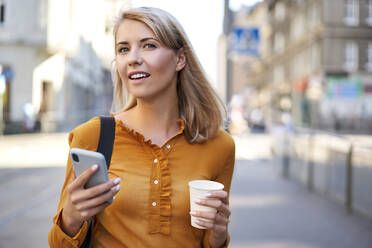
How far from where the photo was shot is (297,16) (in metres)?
39.6

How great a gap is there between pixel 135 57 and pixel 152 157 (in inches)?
19.1

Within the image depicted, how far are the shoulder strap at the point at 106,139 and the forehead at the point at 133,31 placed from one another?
1.37 feet

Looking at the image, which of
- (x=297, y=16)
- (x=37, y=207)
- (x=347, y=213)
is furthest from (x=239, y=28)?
(x=297, y=16)

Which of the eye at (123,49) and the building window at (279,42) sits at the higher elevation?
the building window at (279,42)

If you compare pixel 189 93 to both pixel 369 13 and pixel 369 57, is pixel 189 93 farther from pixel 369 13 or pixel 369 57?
pixel 369 13

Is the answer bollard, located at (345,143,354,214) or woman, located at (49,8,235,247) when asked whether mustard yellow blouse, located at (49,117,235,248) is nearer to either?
woman, located at (49,8,235,247)

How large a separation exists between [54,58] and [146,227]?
966 inches

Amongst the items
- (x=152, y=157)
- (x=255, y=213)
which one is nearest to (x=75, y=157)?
(x=152, y=157)

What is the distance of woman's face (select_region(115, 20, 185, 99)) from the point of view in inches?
73.3

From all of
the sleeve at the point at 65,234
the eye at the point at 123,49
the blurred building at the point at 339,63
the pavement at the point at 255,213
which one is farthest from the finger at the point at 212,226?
the blurred building at the point at 339,63

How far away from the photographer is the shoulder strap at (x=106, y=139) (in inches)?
71.8

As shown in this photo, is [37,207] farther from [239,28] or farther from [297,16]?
[297,16]

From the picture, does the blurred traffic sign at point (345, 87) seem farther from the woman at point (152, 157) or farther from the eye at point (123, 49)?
the eye at point (123, 49)

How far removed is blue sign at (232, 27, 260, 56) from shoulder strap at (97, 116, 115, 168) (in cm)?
787
